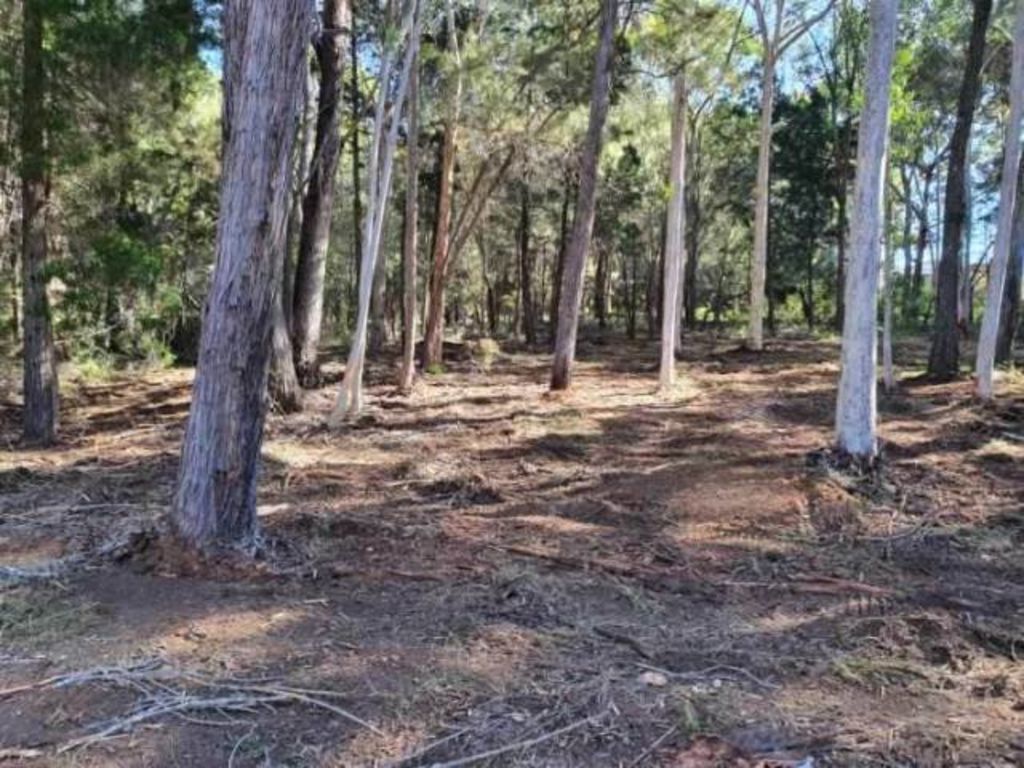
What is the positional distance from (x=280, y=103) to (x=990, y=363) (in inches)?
396

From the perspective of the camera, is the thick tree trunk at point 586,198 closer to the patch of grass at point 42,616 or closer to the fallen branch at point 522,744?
the patch of grass at point 42,616

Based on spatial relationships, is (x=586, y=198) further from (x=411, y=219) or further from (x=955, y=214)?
(x=955, y=214)

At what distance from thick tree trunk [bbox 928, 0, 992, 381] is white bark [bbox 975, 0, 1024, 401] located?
5.58 ft

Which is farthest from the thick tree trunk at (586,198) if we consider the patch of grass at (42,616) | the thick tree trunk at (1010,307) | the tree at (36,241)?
the patch of grass at (42,616)

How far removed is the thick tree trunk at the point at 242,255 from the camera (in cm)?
446

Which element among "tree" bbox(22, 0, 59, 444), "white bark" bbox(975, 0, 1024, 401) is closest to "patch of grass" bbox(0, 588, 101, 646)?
"tree" bbox(22, 0, 59, 444)

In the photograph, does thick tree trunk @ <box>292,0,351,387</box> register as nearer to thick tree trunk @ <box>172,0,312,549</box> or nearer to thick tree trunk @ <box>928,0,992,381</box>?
thick tree trunk @ <box>172,0,312,549</box>

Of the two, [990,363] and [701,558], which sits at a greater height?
[990,363]

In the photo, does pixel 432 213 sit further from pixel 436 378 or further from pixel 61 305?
pixel 61 305

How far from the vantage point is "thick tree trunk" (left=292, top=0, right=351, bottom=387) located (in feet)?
35.3

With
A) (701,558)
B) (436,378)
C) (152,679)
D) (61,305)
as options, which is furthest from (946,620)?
(436,378)

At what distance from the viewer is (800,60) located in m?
28.1

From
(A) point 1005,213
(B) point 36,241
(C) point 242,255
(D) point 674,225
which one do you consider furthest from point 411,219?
(A) point 1005,213

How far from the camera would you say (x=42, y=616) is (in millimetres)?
4039
